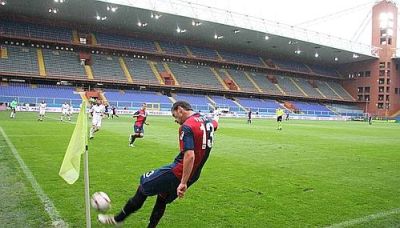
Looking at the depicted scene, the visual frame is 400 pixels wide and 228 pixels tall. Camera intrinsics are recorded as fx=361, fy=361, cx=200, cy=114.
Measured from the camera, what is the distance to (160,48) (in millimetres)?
61500

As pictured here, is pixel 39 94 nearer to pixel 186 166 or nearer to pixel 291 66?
pixel 186 166

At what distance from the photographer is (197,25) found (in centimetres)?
5428

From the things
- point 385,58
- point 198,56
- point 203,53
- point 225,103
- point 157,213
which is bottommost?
point 157,213

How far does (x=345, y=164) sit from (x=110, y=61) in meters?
49.8

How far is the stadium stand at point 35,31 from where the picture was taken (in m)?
49.5

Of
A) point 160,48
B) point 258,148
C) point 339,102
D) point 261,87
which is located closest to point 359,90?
point 339,102

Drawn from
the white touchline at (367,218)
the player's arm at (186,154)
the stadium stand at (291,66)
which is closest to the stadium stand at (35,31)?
the stadium stand at (291,66)

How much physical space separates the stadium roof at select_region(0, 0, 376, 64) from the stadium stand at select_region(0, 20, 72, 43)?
1676mm

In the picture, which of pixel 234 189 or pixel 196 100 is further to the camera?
pixel 196 100

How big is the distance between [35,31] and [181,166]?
53.6 meters

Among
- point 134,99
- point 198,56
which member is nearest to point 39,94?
point 134,99

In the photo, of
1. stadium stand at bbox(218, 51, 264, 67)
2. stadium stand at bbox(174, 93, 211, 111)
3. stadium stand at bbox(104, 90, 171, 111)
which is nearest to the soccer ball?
stadium stand at bbox(104, 90, 171, 111)

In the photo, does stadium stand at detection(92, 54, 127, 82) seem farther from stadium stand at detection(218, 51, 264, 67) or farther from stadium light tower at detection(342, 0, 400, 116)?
stadium light tower at detection(342, 0, 400, 116)

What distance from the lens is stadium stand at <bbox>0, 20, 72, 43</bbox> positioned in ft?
162
